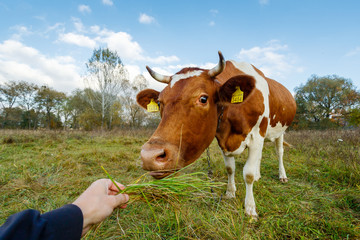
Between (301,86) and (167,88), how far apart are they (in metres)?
38.5

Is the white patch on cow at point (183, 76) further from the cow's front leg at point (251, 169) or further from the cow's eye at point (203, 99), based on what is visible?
the cow's front leg at point (251, 169)

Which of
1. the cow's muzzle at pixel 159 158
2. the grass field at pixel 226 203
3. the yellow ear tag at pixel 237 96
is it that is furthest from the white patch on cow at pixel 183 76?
the grass field at pixel 226 203

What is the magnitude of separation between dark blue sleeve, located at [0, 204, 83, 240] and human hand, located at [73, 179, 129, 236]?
0.07 m

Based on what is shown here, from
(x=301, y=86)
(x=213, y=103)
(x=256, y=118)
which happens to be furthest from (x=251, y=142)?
(x=301, y=86)

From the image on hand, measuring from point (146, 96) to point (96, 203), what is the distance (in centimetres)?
213

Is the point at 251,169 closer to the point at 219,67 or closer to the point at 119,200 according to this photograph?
the point at 219,67

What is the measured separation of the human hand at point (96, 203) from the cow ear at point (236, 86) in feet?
5.56

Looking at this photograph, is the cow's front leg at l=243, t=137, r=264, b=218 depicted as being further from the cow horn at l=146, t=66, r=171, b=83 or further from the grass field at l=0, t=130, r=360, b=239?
the cow horn at l=146, t=66, r=171, b=83

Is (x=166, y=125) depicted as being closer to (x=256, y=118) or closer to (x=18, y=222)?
(x=18, y=222)

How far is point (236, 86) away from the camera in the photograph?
2.22m

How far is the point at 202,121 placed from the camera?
6.61 ft

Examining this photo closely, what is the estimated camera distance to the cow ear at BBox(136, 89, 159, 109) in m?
2.85

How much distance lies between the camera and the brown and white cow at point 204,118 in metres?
1.68

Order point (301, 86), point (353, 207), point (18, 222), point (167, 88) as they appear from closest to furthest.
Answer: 1. point (18, 222)
2. point (167, 88)
3. point (353, 207)
4. point (301, 86)
